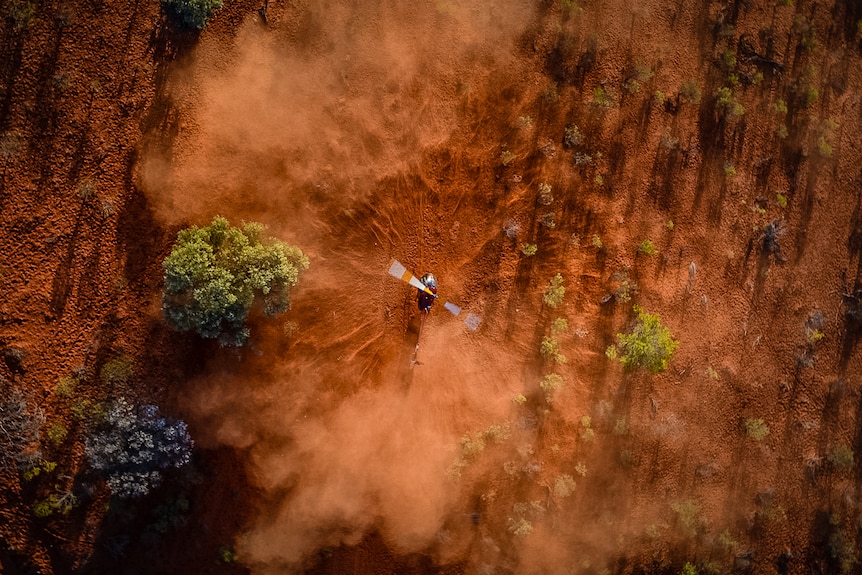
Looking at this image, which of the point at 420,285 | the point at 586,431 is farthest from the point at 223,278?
the point at 586,431

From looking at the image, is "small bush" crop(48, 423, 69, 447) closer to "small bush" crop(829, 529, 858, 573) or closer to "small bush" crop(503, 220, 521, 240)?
"small bush" crop(503, 220, 521, 240)

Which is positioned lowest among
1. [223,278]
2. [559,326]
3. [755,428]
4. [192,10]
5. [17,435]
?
[17,435]

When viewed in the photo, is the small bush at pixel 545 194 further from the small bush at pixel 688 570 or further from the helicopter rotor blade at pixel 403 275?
the small bush at pixel 688 570

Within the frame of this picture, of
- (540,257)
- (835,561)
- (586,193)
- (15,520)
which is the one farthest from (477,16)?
(835,561)

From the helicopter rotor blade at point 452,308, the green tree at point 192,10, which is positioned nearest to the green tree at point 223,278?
the helicopter rotor blade at point 452,308

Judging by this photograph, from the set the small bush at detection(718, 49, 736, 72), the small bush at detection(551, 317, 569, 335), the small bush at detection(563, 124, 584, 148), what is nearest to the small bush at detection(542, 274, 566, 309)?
the small bush at detection(551, 317, 569, 335)

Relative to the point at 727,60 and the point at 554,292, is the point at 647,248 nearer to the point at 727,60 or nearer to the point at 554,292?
the point at 554,292

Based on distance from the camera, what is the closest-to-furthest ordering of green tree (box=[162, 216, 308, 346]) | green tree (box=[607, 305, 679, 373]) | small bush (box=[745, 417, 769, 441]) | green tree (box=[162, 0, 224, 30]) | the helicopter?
1. green tree (box=[162, 216, 308, 346])
2. green tree (box=[162, 0, 224, 30])
3. green tree (box=[607, 305, 679, 373])
4. the helicopter
5. small bush (box=[745, 417, 769, 441])
